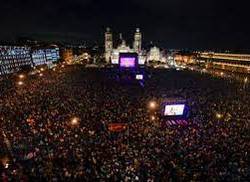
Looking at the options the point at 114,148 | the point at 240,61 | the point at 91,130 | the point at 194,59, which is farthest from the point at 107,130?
the point at 194,59

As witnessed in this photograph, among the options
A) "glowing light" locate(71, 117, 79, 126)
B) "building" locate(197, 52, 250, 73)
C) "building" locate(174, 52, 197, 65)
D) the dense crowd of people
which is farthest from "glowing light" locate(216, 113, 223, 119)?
"building" locate(174, 52, 197, 65)

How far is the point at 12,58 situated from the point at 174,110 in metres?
86.0

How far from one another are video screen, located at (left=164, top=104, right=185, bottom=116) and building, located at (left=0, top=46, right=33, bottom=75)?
74672mm

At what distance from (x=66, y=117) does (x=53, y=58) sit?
142m

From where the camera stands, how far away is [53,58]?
164 metres

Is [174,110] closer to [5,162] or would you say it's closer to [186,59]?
[5,162]

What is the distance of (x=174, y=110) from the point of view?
2766cm

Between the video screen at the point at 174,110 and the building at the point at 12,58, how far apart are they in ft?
245

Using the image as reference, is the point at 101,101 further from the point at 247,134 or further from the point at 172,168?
the point at 172,168

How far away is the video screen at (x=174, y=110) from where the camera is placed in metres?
27.3

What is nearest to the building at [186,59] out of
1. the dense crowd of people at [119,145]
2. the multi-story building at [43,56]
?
the multi-story building at [43,56]

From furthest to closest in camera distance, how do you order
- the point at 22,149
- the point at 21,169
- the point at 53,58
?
the point at 53,58, the point at 22,149, the point at 21,169

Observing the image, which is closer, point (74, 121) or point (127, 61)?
point (74, 121)

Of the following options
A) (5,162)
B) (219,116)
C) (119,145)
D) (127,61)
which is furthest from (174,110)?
(127,61)
